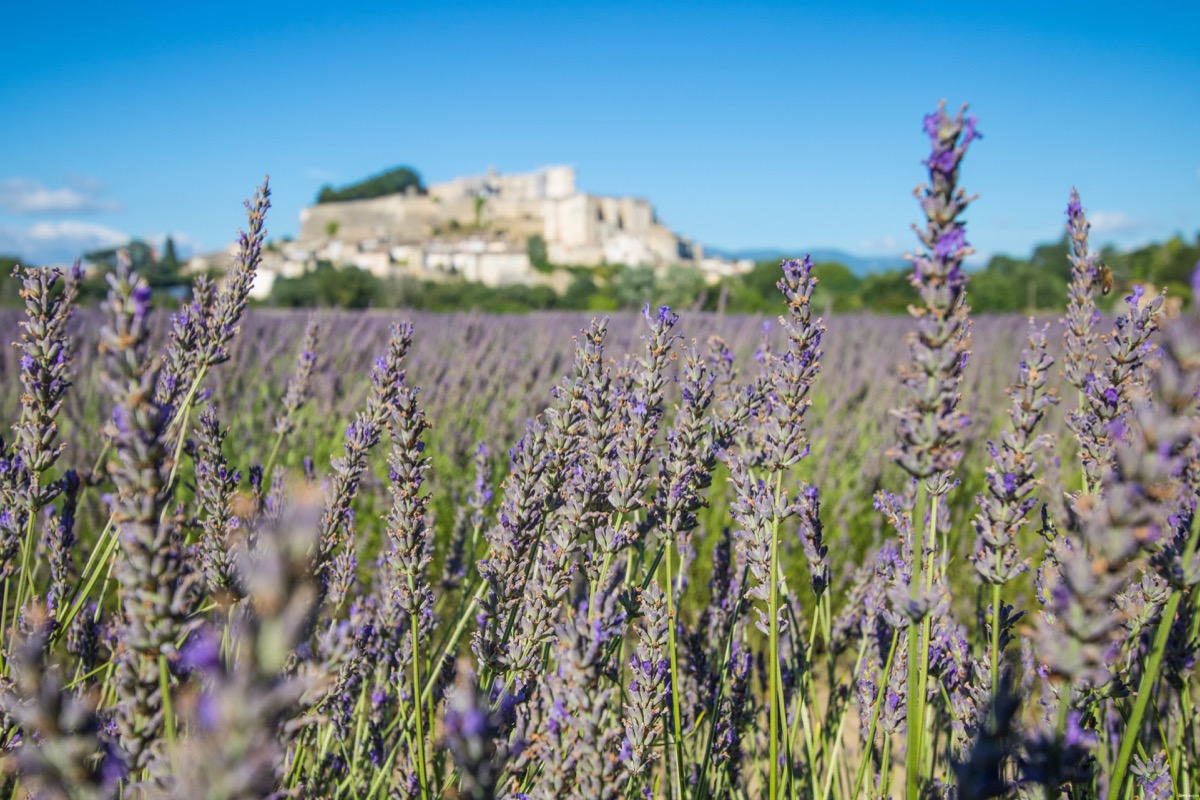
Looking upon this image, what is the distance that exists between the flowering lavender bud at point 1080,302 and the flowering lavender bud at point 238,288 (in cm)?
128

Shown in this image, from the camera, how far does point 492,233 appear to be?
221 feet

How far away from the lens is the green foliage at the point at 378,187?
8200 centimetres

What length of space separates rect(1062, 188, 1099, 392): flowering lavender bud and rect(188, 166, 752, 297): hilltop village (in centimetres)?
5410

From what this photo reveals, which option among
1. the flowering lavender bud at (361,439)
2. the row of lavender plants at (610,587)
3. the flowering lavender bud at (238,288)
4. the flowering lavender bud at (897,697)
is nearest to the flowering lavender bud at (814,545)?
the row of lavender plants at (610,587)

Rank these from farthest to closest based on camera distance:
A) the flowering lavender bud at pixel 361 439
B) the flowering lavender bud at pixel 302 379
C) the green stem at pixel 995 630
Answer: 1. the flowering lavender bud at pixel 302 379
2. the flowering lavender bud at pixel 361 439
3. the green stem at pixel 995 630

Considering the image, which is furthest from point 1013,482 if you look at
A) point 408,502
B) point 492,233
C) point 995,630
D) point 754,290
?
point 492,233

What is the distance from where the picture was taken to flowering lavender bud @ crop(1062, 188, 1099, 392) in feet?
3.64

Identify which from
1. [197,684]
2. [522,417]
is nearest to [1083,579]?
[197,684]

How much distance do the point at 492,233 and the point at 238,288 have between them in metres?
68.5

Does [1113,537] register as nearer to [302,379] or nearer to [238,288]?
[238,288]

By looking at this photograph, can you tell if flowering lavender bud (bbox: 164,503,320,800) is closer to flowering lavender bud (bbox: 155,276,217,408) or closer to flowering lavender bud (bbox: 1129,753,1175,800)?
flowering lavender bud (bbox: 155,276,217,408)

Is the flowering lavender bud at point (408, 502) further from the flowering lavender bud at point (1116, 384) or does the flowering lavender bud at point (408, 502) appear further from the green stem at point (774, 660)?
the flowering lavender bud at point (1116, 384)

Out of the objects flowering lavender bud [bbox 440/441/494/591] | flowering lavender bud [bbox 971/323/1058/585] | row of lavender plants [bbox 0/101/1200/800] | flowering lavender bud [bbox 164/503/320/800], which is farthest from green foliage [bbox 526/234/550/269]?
flowering lavender bud [bbox 164/503/320/800]

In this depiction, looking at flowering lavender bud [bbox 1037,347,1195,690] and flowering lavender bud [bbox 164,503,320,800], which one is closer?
flowering lavender bud [bbox 164,503,320,800]
